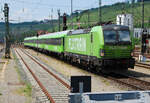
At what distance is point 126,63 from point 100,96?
35.5 ft

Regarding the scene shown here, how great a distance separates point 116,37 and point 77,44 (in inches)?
224

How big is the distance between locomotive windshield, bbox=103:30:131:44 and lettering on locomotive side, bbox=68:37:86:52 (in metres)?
3.48

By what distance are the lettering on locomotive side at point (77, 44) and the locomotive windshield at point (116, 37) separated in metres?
3.48

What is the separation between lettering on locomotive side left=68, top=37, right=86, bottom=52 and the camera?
2081 cm

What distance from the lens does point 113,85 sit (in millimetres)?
14633

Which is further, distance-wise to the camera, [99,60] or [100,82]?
[99,60]

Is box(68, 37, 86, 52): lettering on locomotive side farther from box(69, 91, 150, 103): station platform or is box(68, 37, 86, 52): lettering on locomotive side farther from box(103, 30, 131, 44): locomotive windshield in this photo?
box(69, 91, 150, 103): station platform

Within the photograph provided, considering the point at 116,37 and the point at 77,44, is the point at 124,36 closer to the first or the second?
the point at 116,37

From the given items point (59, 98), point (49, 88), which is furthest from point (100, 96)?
point (49, 88)

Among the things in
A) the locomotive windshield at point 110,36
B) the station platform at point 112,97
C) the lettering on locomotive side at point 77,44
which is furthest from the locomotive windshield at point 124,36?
the station platform at point 112,97

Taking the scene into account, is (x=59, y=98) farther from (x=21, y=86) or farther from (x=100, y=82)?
(x=100, y=82)

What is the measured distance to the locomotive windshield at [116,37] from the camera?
17.2 m

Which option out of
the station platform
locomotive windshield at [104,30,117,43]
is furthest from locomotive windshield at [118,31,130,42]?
the station platform

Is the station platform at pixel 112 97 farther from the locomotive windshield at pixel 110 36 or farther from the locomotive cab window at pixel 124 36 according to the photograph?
the locomotive cab window at pixel 124 36
